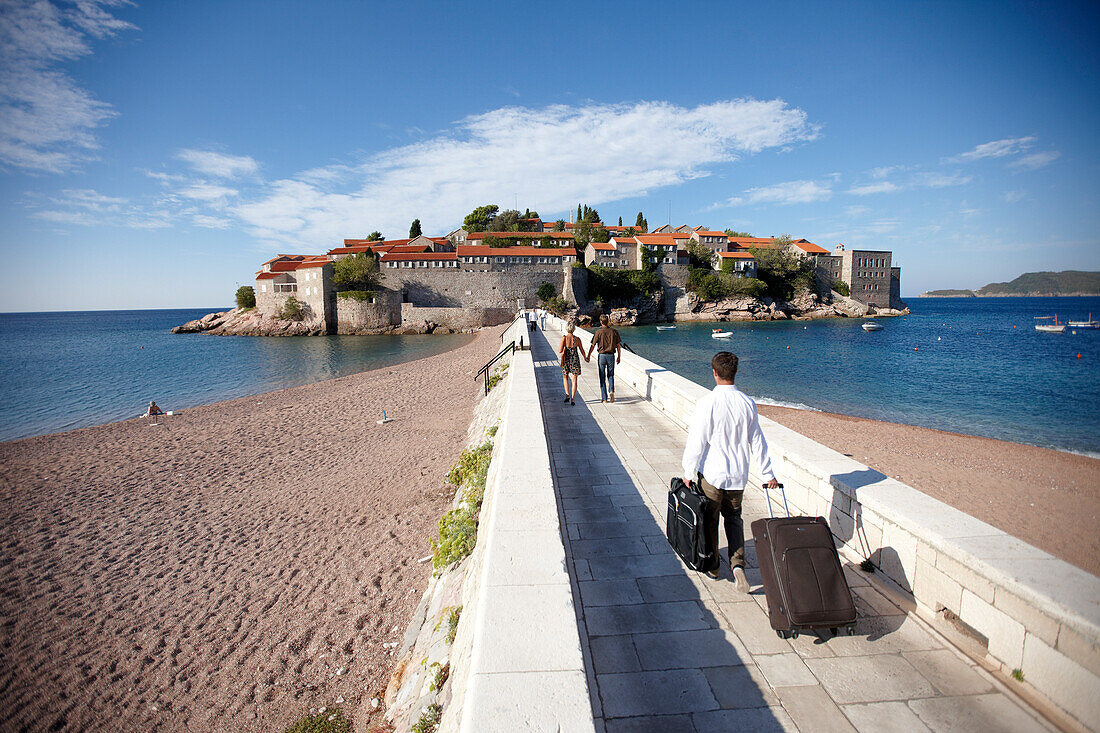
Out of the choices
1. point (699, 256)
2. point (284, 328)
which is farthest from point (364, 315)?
point (699, 256)

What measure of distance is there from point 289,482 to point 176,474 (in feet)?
11.8

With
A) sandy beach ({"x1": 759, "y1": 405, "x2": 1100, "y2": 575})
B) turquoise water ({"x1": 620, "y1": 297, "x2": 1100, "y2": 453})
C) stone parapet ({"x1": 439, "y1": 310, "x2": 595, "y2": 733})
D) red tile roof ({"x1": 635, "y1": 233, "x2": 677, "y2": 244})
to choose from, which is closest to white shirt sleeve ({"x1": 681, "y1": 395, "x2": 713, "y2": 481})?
stone parapet ({"x1": 439, "y1": 310, "x2": 595, "y2": 733})

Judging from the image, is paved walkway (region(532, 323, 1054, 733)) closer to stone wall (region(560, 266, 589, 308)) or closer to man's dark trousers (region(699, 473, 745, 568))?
man's dark trousers (region(699, 473, 745, 568))

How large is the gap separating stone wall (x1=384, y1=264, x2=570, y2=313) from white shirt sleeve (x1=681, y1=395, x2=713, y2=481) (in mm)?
58878

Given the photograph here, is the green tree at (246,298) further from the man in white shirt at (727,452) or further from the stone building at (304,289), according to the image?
the man in white shirt at (727,452)

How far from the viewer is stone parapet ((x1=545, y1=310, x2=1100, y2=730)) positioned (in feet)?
7.16

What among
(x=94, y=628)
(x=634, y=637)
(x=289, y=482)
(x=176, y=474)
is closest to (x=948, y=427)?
(x=634, y=637)

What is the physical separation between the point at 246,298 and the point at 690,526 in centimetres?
8302

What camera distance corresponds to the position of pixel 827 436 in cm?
1357

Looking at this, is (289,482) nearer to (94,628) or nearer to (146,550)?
(146,550)

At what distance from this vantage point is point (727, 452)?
3.38 metres

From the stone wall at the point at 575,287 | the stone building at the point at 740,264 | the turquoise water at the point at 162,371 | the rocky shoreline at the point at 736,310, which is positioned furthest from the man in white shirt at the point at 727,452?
the stone building at the point at 740,264

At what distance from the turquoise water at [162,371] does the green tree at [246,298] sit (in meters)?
19.0

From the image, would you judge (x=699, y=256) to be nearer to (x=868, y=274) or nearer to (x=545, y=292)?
(x=545, y=292)
